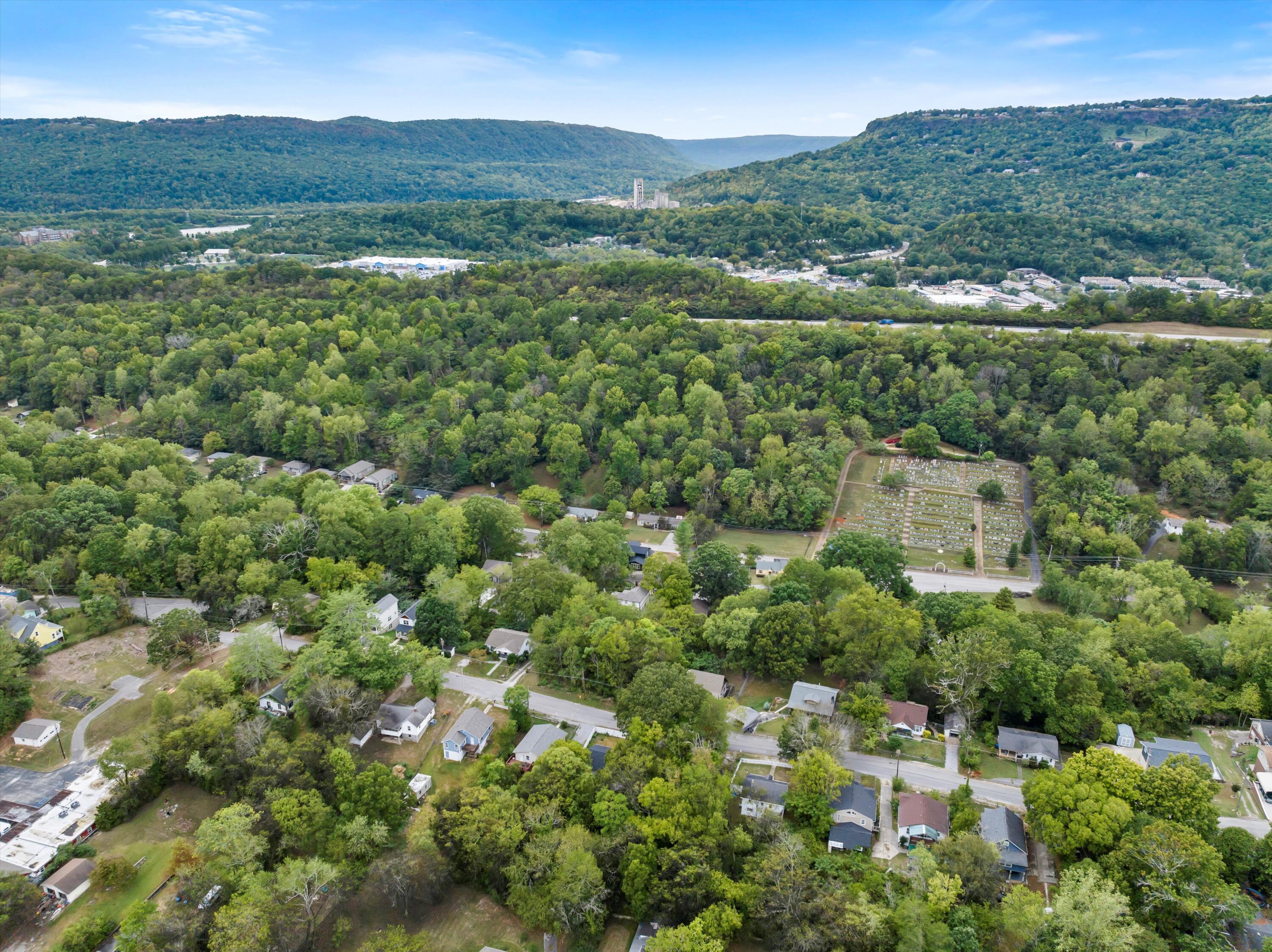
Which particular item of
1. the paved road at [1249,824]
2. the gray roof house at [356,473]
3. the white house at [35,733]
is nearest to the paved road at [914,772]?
the paved road at [1249,824]

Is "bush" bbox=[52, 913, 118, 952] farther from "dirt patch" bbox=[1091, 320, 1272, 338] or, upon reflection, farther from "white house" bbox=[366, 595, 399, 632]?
"dirt patch" bbox=[1091, 320, 1272, 338]

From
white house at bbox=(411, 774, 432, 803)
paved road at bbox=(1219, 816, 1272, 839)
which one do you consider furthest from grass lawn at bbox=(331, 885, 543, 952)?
paved road at bbox=(1219, 816, 1272, 839)

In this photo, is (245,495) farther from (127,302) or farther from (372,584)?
(127,302)

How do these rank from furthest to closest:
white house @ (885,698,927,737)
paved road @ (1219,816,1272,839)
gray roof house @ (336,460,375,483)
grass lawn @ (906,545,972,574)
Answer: gray roof house @ (336,460,375,483), grass lawn @ (906,545,972,574), white house @ (885,698,927,737), paved road @ (1219,816,1272,839)

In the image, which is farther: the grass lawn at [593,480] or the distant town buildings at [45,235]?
the distant town buildings at [45,235]

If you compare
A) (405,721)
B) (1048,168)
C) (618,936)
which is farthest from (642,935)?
(1048,168)

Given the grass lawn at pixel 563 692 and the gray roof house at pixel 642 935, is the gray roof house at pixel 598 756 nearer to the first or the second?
the grass lawn at pixel 563 692

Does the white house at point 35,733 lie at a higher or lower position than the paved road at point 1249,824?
lower

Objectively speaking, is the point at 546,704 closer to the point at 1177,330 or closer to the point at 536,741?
the point at 536,741
